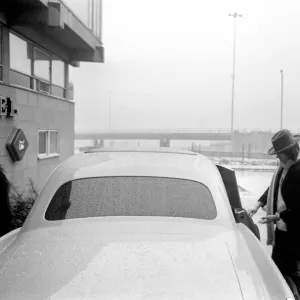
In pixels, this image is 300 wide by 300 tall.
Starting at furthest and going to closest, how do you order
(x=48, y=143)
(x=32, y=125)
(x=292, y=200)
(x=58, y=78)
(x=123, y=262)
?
(x=58, y=78) → (x=48, y=143) → (x=32, y=125) → (x=292, y=200) → (x=123, y=262)

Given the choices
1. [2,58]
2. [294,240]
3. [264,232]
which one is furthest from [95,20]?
[294,240]

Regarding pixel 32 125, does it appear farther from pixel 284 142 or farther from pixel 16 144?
pixel 284 142

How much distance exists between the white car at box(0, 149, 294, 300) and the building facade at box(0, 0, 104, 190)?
7.87 metres

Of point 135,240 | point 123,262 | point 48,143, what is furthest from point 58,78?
point 123,262

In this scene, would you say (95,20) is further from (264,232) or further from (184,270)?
(184,270)

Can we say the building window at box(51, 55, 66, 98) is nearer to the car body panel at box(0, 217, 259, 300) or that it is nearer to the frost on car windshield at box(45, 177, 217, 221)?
the frost on car windshield at box(45, 177, 217, 221)

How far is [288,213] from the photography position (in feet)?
13.5

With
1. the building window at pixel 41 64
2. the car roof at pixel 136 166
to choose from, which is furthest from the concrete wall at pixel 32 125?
the car roof at pixel 136 166

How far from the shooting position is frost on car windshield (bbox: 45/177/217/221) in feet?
9.53

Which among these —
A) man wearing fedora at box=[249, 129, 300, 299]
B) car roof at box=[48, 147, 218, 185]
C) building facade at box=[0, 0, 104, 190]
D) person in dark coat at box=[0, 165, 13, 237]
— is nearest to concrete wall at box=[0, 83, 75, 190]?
building facade at box=[0, 0, 104, 190]

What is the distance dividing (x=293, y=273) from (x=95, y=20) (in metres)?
14.4

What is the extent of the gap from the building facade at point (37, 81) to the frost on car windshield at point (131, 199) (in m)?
7.90

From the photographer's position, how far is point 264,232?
8.37 meters

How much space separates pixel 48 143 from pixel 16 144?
10.7 ft
